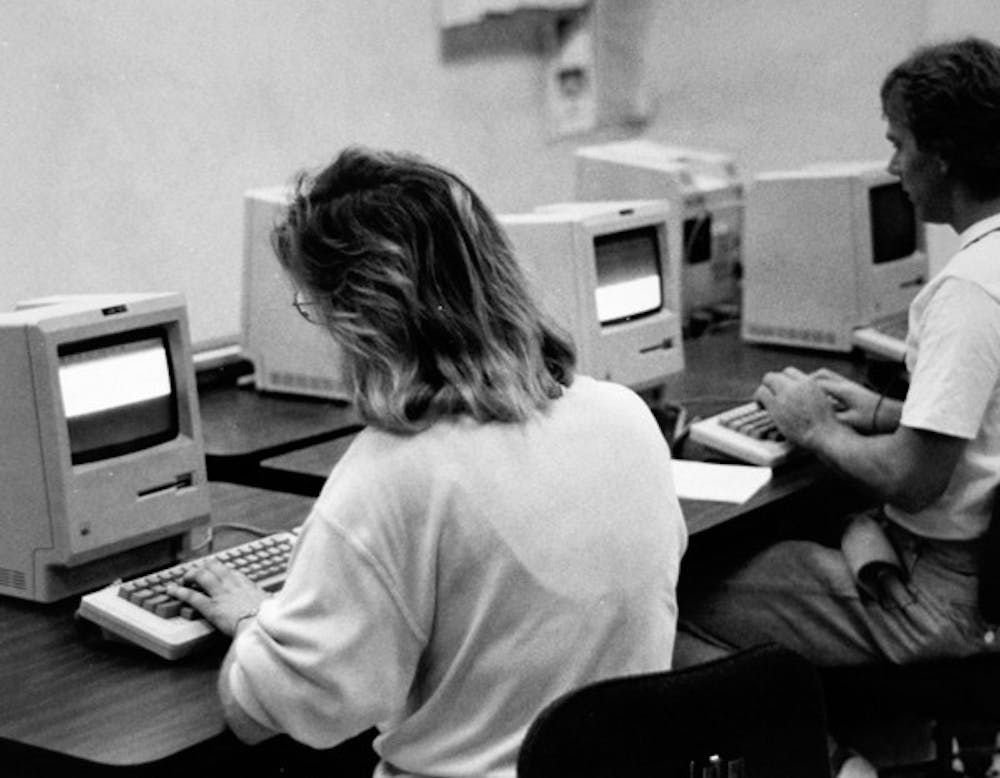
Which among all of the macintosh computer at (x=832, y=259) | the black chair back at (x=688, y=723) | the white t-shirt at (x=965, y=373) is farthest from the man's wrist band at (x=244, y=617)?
the macintosh computer at (x=832, y=259)

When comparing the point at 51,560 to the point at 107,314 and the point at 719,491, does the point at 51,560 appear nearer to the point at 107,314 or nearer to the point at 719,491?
the point at 107,314

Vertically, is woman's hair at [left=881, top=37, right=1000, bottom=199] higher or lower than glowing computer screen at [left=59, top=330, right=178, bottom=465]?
higher

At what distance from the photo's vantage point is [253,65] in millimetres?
4113

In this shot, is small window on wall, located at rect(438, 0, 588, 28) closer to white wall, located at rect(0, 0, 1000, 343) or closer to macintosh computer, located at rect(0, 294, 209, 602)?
white wall, located at rect(0, 0, 1000, 343)

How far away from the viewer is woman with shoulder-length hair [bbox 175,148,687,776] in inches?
66.5

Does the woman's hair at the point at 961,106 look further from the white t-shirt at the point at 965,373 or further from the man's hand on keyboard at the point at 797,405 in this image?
the man's hand on keyboard at the point at 797,405

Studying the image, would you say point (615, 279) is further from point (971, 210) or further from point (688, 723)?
point (688, 723)

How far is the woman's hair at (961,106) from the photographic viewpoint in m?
2.66

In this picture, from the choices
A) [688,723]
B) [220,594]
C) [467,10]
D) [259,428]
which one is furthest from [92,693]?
[467,10]

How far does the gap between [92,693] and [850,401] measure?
5.32ft

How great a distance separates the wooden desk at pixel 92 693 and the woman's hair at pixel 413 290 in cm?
44

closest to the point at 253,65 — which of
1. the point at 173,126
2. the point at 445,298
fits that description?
the point at 173,126

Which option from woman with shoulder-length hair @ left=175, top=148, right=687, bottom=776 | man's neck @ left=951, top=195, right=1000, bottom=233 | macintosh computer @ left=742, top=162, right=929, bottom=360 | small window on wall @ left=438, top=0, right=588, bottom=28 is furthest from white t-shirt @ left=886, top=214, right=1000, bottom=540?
small window on wall @ left=438, top=0, right=588, bottom=28

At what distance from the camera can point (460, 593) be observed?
1.73m
